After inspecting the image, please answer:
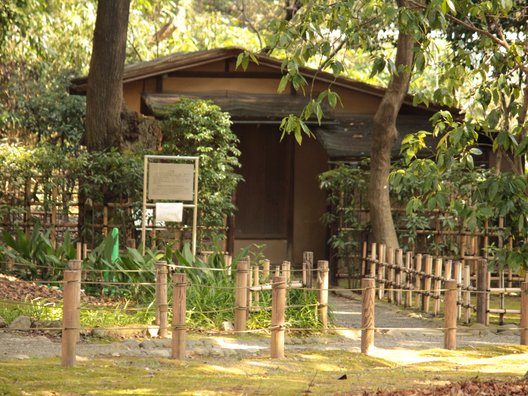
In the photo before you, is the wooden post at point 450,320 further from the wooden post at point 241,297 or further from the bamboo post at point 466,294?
the wooden post at point 241,297

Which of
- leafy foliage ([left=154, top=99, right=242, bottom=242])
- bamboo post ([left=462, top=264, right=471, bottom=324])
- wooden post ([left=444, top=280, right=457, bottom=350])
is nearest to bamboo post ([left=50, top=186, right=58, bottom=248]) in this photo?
leafy foliage ([left=154, top=99, right=242, bottom=242])

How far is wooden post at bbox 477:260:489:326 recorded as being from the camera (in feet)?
45.9

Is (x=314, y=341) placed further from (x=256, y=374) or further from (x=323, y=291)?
(x=256, y=374)

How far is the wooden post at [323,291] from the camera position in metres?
13.0

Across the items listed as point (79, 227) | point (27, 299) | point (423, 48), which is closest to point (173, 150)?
point (79, 227)

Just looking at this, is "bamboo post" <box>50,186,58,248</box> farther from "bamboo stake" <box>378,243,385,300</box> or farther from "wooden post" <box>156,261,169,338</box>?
"wooden post" <box>156,261,169,338</box>

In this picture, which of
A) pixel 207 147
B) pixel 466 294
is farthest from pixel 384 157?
pixel 466 294

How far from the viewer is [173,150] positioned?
61.4 feet

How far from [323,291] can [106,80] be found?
24.9 feet

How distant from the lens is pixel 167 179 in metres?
16.8

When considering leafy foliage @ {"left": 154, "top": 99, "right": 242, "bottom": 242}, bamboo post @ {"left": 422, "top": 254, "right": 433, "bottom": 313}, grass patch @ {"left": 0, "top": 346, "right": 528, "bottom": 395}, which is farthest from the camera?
leafy foliage @ {"left": 154, "top": 99, "right": 242, "bottom": 242}

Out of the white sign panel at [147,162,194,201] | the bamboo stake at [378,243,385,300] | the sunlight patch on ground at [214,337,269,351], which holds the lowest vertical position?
the sunlight patch on ground at [214,337,269,351]

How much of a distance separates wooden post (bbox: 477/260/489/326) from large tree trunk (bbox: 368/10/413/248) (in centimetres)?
406

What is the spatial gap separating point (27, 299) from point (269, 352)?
3483 mm
